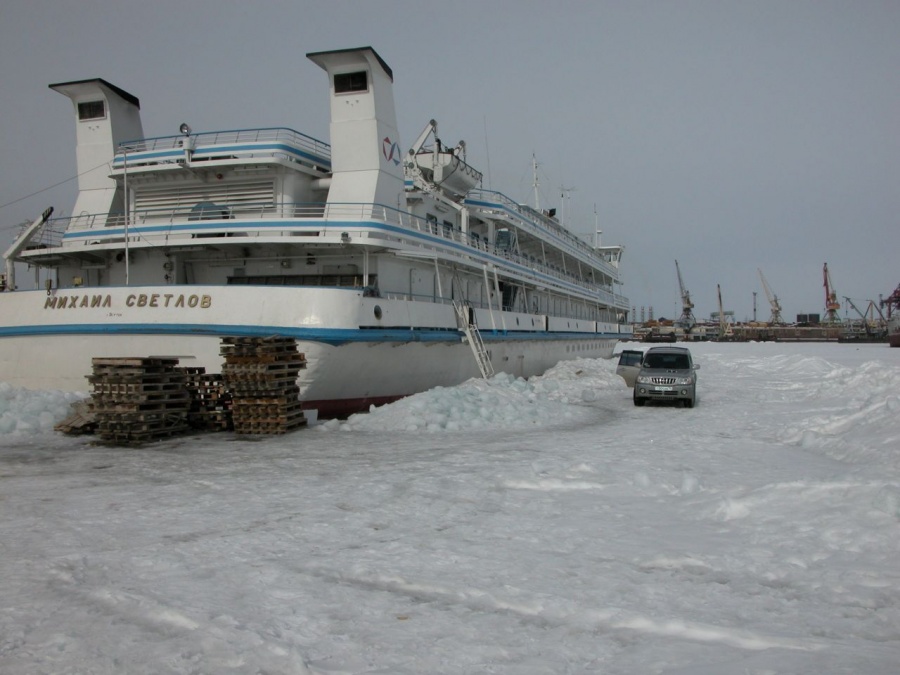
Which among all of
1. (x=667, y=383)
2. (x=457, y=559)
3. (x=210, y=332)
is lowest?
(x=457, y=559)

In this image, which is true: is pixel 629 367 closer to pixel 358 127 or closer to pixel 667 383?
pixel 667 383

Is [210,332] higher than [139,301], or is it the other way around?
[139,301]

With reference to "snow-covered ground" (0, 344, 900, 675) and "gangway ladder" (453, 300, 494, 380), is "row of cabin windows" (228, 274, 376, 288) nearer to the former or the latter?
"gangway ladder" (453, 300, 494, 380)

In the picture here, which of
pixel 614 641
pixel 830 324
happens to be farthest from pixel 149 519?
pixel 830 324

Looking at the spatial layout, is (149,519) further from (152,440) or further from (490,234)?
(490,234)

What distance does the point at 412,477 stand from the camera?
8.05 m

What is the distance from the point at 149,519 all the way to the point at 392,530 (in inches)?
94.4

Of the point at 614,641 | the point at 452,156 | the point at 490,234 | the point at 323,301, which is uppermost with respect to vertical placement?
the point at 452,156

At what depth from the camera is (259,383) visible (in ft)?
40.6

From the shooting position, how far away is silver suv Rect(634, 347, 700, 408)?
57.4 ft

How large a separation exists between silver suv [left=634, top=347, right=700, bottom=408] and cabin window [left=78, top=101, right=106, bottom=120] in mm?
17582

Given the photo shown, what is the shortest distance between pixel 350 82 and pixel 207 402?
9.30m

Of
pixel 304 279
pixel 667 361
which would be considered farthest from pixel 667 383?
pixel 304 279

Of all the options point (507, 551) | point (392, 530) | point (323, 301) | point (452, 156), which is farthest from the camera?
point (452, 156)
